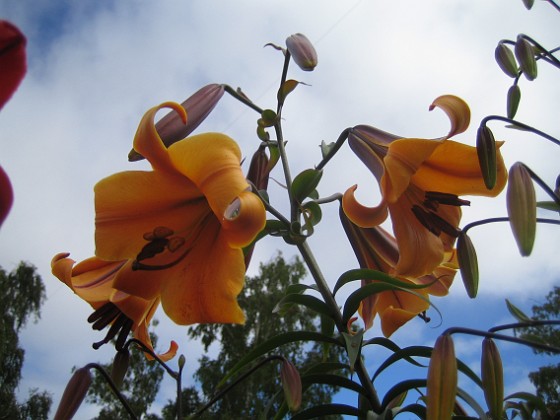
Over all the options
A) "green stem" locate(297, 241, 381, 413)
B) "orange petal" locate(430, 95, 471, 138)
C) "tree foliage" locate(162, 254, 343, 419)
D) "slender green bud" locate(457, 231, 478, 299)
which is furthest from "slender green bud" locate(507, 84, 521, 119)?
"tree foliage" locate(162, 254, 343, 419)

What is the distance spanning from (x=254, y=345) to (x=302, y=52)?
962 centimetres

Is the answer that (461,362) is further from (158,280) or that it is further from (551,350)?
(158,280)

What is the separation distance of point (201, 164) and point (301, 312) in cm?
1007

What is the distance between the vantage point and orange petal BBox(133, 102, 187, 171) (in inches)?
25.0

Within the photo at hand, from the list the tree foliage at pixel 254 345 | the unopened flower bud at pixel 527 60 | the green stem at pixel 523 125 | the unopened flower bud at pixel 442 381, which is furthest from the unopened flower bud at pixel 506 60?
the tree foliage at pixel 254 345

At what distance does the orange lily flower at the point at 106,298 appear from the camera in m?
0.72

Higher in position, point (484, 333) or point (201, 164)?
point (201, 164)

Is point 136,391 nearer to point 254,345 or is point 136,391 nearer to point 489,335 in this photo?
point 254,345

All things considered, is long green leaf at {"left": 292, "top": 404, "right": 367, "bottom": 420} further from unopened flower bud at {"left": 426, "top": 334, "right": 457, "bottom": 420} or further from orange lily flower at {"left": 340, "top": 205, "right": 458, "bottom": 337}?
unopened flower bud at {"left": 426, "top": 334, "right": 457, "bottom": 420}

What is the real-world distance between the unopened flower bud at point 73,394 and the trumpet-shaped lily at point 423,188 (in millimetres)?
435

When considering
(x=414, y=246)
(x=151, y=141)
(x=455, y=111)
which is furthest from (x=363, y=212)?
(x=151, y=141)

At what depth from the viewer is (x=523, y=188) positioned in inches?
24.1

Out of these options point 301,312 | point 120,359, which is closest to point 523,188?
point 120,359

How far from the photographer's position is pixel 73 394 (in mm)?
695
